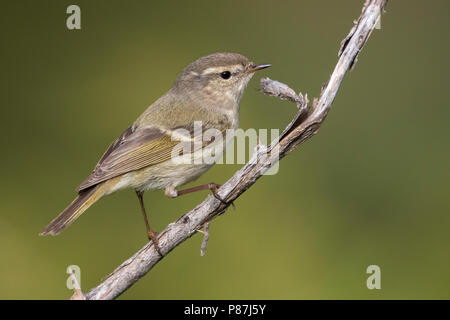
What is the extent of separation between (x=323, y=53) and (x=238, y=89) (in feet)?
3.29

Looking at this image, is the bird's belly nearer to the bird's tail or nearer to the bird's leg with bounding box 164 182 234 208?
the bird's leg with bounding box 164 182 234 208

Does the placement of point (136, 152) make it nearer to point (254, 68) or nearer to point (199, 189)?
point (199, 189)

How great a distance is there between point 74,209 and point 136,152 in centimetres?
40

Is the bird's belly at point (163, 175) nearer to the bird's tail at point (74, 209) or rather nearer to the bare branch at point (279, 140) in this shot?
the bird's tail at point (74, 209)

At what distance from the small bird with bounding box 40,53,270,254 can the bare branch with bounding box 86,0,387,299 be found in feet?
0.35

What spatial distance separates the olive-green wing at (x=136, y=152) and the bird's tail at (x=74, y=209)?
0.20 ft

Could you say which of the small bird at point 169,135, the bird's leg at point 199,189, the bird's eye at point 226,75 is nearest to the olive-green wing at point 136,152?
the small bird at point 169,135

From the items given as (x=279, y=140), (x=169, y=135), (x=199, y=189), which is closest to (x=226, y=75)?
(x=169, y=135)

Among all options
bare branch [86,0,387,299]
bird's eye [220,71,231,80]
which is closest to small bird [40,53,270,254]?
bird's eye [220,71,231,80]

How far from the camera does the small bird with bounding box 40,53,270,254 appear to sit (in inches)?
99.3

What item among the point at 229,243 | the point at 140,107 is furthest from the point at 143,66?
the point at 229,243

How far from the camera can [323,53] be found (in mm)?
3840

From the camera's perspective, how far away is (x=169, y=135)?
2.71 m

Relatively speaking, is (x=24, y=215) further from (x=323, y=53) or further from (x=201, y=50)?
(x=323, y=53)
